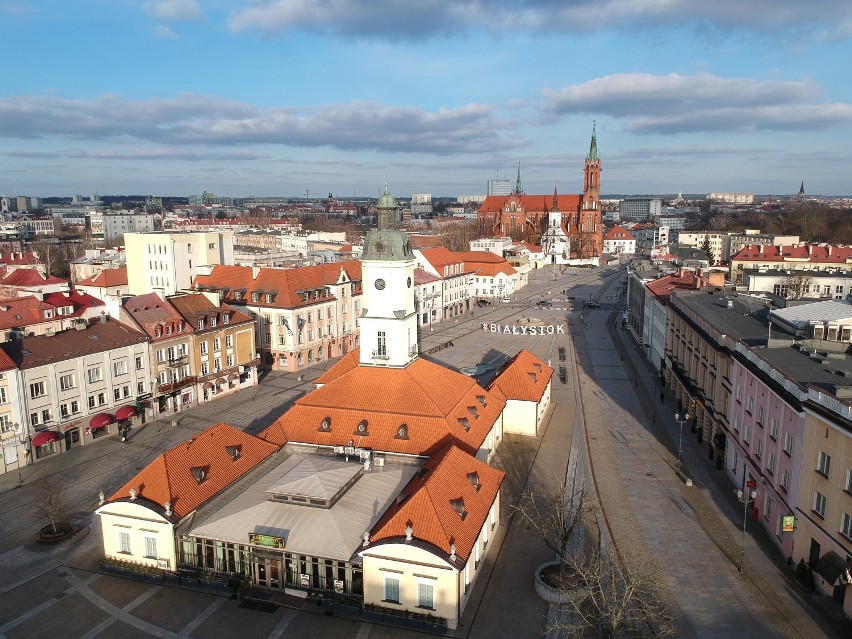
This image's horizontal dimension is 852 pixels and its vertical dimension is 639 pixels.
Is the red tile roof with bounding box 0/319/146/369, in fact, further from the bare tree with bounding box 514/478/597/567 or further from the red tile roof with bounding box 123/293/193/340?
the bare tree with bounding box 514/478/597/567

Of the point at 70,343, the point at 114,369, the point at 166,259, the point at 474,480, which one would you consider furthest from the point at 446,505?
the point at 166,259

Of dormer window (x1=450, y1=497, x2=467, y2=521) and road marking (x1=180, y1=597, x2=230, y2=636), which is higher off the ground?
dormer window (x1=450, y1=497, x2=467, y2=521)

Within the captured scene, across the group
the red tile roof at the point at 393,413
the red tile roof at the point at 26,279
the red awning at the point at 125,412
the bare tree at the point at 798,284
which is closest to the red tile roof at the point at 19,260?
the red tile roof at the point at 26,279

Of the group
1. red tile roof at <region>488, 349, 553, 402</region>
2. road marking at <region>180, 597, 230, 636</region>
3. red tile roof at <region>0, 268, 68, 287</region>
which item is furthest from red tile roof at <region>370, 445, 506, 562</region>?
red tile roof at <region>0, 268, 68, 287</region>

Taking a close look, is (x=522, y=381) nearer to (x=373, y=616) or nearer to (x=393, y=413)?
(x=393, y=413)

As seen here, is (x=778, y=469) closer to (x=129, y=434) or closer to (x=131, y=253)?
(x=129, y=434)
